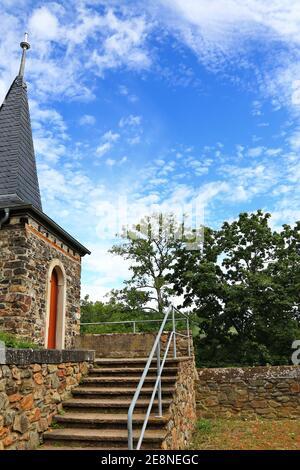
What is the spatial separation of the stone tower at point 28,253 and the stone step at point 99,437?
3.08 meters

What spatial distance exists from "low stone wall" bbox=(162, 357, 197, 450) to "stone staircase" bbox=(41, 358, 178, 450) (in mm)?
121

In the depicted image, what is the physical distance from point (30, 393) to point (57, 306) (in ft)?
16.4

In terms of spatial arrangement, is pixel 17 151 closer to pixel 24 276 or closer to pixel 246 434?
pixel 24 276

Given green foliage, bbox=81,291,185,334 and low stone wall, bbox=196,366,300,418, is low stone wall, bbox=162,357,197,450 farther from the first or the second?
green foliage, bbox=81,291,185,334

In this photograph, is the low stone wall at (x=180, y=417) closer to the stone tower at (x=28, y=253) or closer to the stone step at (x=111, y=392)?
the stone step at (x=111, y=392)

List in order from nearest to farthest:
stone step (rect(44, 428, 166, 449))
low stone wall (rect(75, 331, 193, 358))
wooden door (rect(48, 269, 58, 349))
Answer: stone step (rect(44, 428, 166, 449)) < low stone wall (rect(75, 331, 193, 358)) < wooden door (rect(48, 269, 58, 349))

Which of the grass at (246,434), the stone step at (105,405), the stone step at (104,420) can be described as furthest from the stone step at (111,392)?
the grass at (246,434)

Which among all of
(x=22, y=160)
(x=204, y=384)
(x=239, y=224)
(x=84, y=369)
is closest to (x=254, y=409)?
(x=204, y=384)

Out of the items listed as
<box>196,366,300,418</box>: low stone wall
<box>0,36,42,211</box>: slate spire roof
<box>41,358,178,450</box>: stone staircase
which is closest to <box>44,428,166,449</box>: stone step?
<box>41,358,178,450</box>: stone staircase

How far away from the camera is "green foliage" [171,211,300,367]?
55.3 ft

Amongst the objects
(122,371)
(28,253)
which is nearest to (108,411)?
(122,371)

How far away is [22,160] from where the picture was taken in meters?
10.3

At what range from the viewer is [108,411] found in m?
5.29
